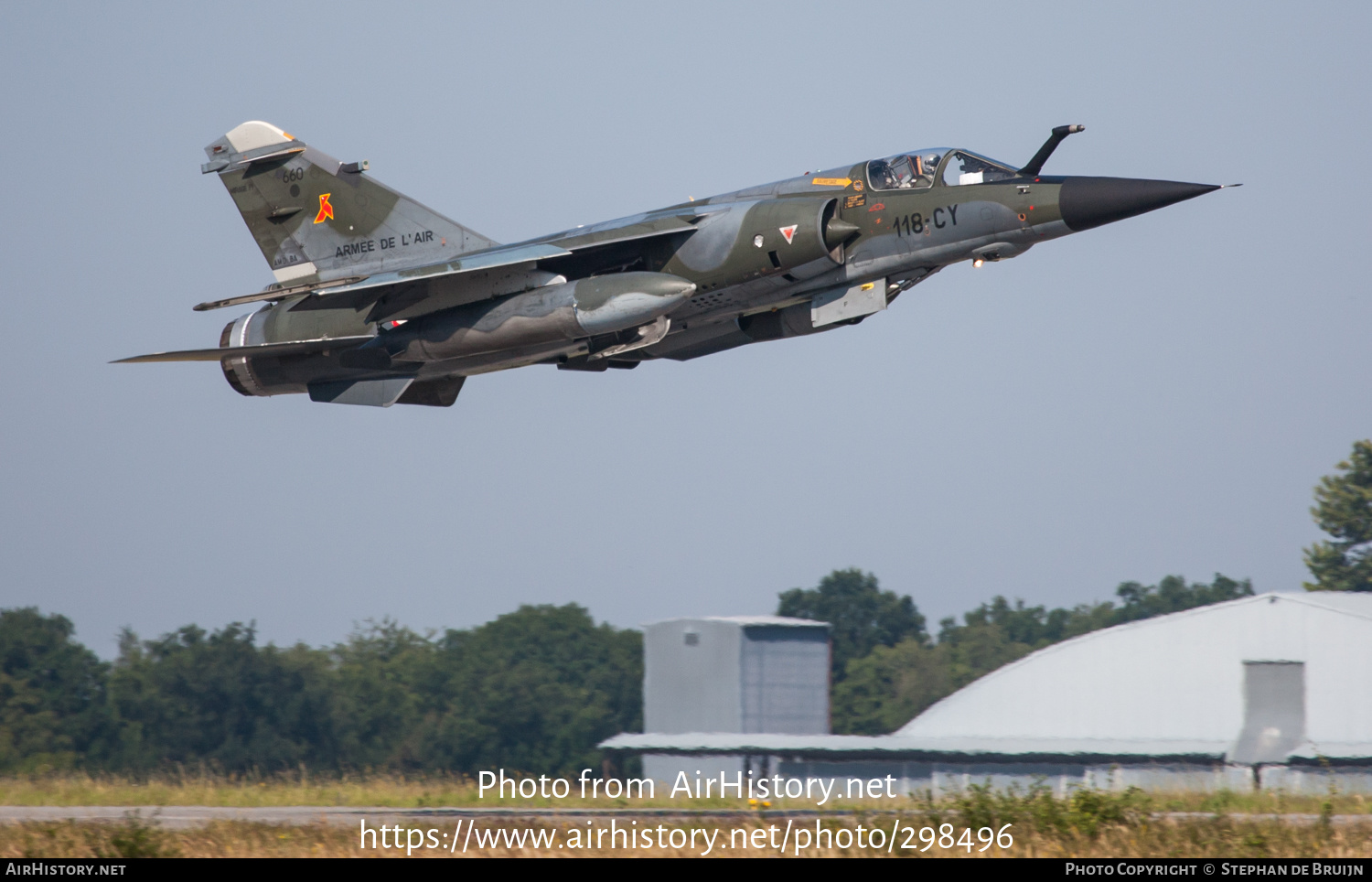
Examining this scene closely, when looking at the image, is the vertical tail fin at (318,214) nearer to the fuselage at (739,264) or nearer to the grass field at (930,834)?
the fuselage at (739,264)

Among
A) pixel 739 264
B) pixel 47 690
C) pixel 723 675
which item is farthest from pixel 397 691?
pixel 739 264

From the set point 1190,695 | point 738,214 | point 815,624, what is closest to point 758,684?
point 815,624

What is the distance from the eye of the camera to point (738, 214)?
17.4m

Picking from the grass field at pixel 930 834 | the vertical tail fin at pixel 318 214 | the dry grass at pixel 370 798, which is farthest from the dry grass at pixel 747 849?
the vertical tail fin at pixel 318 214

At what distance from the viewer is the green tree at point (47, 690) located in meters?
43.5

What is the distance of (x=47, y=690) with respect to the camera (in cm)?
4709

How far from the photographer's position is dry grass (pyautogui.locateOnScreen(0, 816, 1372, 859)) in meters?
11.7

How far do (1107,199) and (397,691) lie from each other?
40.9m

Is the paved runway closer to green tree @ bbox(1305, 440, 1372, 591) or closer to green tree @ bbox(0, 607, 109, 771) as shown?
green tree @ bbox(0, 607, 109, 771)

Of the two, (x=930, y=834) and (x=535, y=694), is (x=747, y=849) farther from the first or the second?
(x=535, y=694)

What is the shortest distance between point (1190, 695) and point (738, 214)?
901 inches

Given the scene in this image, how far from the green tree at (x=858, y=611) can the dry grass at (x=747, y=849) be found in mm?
62813
